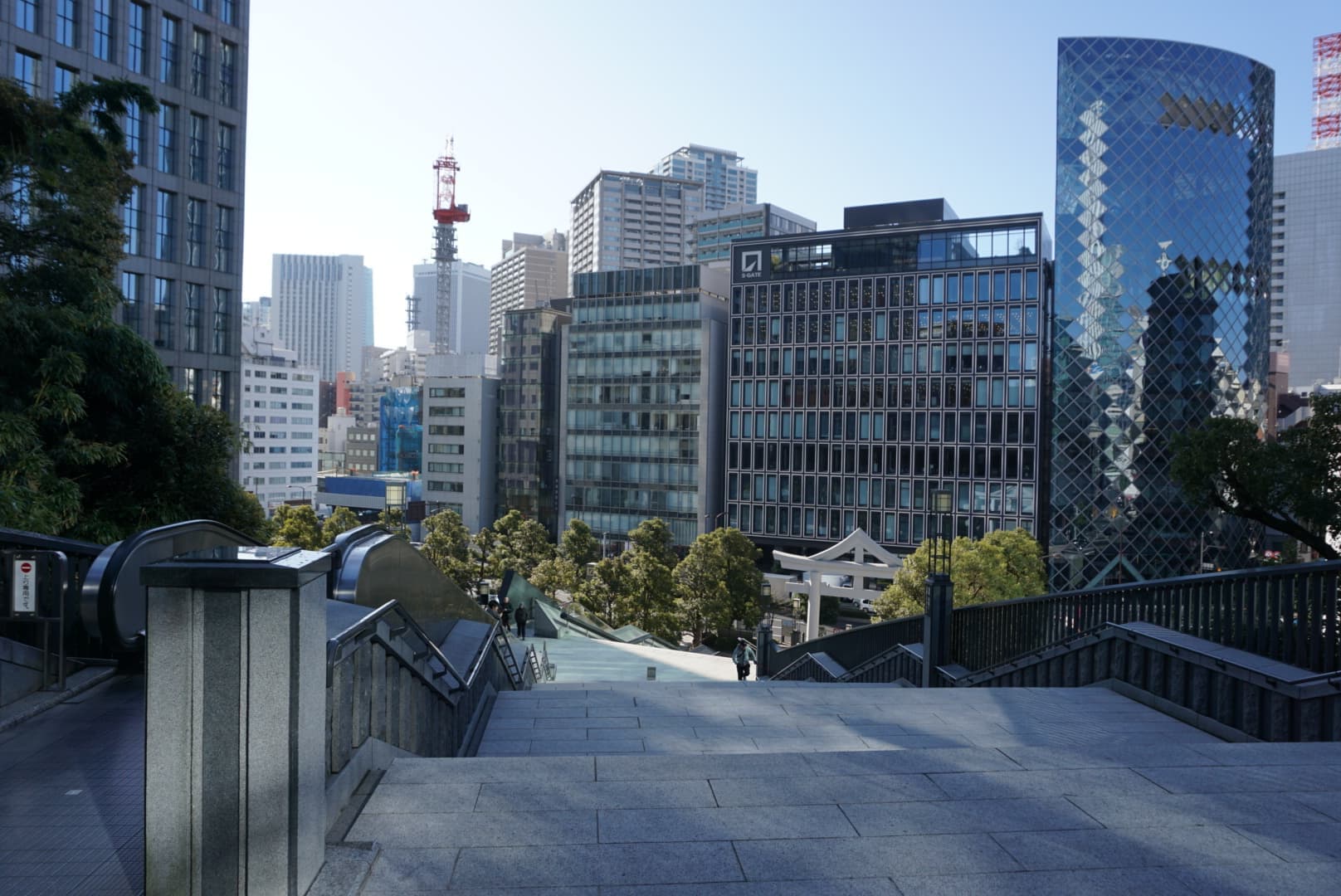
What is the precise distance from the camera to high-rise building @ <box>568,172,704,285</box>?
→ 563 feet

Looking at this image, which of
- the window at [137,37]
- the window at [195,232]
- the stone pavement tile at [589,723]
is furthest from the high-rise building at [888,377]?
the stone pavement tile at [589,723]

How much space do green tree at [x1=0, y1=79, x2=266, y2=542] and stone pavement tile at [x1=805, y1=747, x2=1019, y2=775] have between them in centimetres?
1039

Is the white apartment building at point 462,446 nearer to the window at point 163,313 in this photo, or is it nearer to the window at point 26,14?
the window at point 163,313

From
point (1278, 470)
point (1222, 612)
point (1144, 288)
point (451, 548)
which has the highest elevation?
point (1144, 288)

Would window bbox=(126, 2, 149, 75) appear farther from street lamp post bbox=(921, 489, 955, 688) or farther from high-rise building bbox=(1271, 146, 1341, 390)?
high-rise building bbox=(1271, 146, 1341, 390)

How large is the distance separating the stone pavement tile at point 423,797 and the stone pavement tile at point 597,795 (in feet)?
0.25

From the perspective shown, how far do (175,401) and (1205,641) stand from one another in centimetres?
1905

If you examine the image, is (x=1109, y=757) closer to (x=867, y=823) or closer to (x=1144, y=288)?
(x=867, y=823)

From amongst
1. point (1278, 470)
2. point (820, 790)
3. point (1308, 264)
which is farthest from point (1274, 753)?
point (1308, 264)

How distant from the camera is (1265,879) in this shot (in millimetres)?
3803

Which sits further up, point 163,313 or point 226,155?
point 226,155

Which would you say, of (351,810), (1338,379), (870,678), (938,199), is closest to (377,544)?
(351,810)

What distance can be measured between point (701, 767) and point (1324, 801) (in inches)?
126

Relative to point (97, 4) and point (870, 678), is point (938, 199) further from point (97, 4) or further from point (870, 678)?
point (870, 678)
